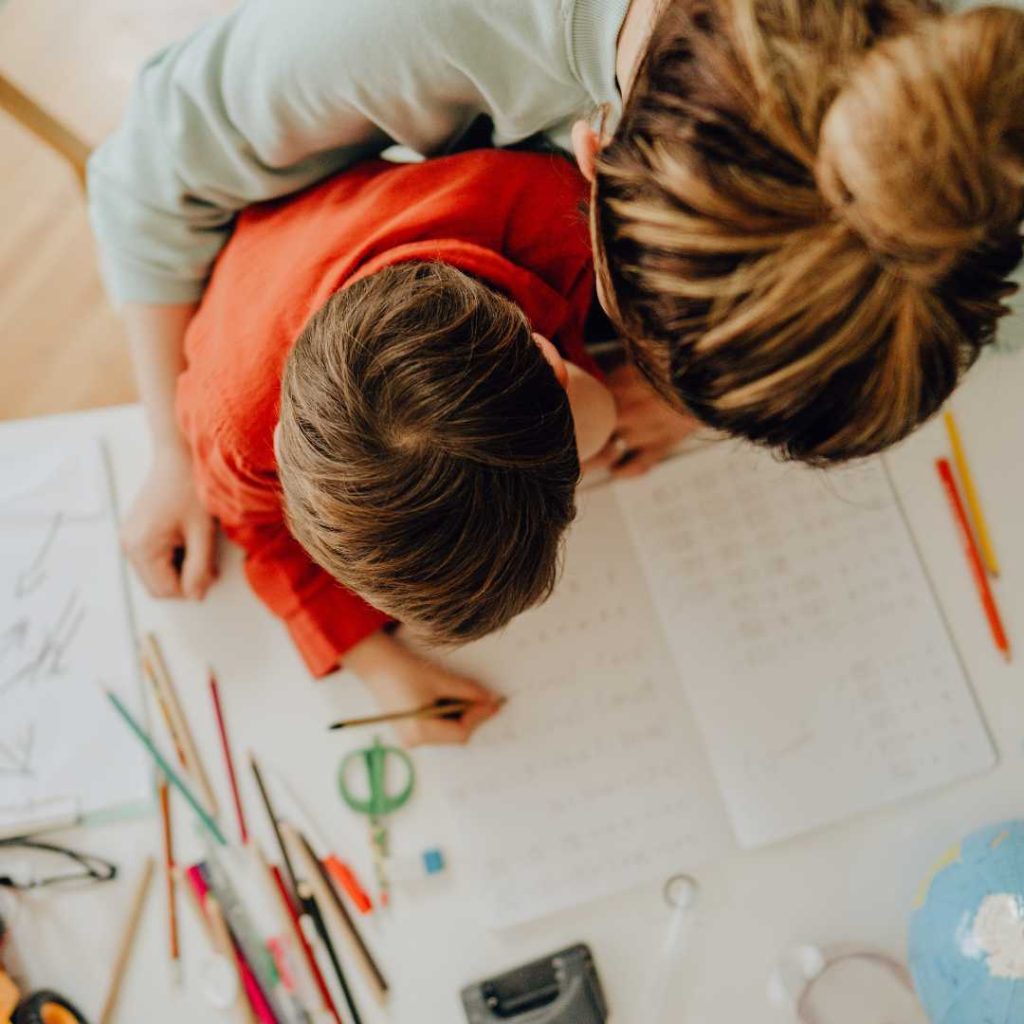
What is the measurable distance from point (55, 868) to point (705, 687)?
0.47 metres

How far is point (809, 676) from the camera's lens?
0.64m

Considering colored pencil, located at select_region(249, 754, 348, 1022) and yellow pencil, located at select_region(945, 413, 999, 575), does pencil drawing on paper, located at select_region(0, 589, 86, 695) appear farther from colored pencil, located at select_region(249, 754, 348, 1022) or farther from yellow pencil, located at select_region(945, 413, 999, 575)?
yellow pencil, located at select_region(945, 413, 999, 575)

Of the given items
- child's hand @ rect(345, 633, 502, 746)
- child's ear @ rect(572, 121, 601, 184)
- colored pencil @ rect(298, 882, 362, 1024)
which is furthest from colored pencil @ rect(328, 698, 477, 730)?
child's ear @ rect(572, 121, 601, 184)

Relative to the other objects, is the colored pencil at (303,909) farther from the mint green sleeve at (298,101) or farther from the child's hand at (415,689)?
the mint green sleeve at (298,101)

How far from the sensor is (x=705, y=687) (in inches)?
25.2

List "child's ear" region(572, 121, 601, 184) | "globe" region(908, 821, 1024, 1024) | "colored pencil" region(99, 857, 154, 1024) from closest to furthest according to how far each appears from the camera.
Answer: "child's ear" region(572, 121, 601, 184) < "globe" region(908, 821, 1024, 1024) < "colored pencil" region(99, 857, 154, 1024)

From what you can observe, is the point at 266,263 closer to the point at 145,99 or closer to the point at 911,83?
the point at 145,99

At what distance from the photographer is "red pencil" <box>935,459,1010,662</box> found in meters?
0.65

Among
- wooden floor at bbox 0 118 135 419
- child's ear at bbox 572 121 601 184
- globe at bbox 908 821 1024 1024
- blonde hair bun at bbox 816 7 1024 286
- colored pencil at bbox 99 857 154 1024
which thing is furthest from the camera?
wooden floor at bbox 0 118 135 419

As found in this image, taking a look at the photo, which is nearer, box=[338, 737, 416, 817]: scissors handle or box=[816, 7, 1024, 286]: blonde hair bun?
box=[816, 7, 1024, 286]: blonde hair bun

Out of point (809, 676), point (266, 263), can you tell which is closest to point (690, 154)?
point (266, 263)

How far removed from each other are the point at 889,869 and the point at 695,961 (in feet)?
0.50

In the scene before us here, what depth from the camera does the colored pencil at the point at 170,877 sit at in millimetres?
609

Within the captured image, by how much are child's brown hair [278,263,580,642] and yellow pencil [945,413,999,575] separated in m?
0.37
